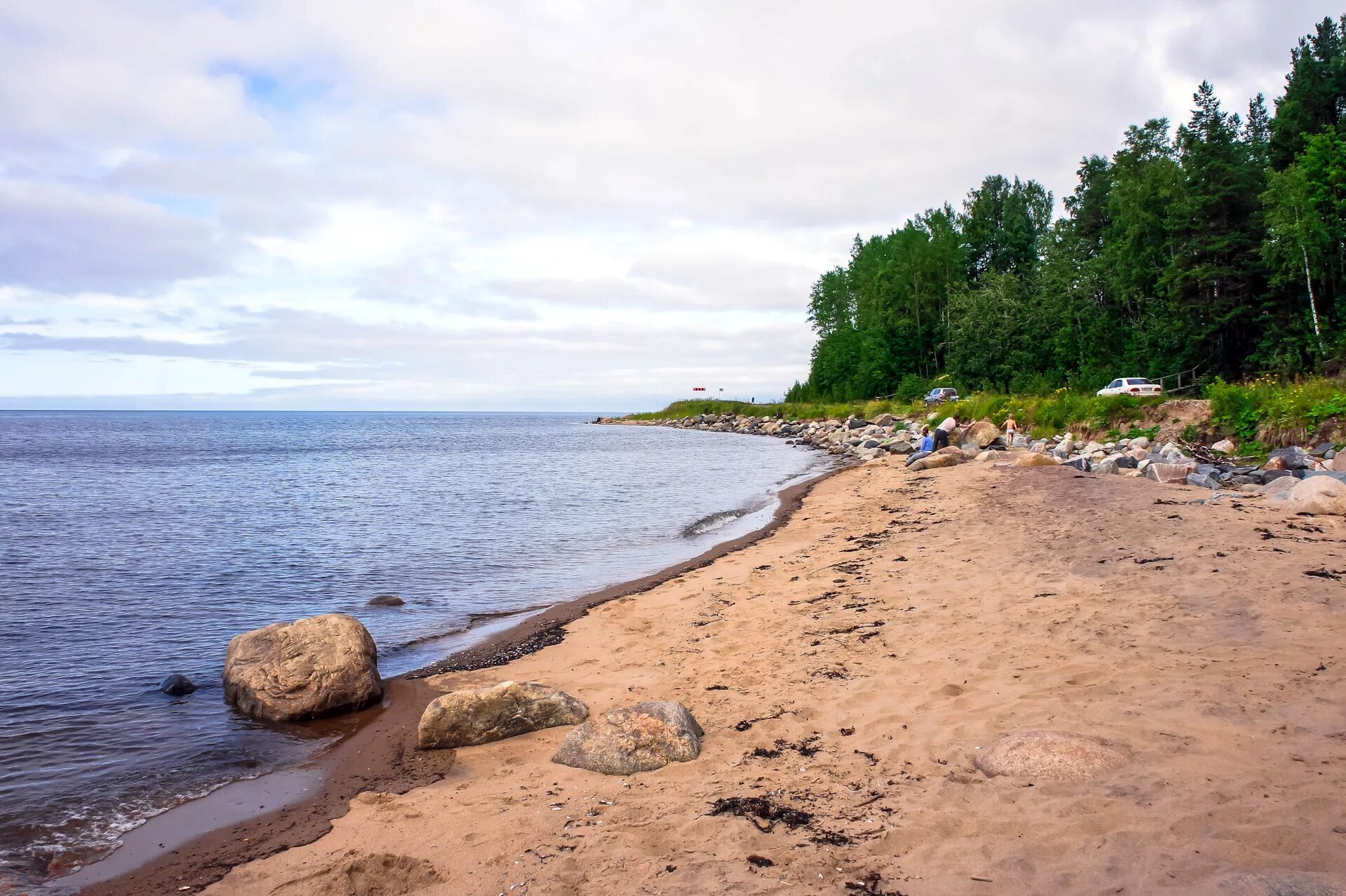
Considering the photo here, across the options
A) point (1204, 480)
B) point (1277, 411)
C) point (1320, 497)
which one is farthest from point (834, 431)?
point (1320, 497)

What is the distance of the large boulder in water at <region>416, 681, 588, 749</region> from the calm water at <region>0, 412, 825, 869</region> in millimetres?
1453

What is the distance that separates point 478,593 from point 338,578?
3114 mm

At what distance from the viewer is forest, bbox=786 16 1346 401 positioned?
107ft

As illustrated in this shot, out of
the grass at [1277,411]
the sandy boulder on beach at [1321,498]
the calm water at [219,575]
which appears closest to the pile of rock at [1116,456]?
the grass at [1277,411]

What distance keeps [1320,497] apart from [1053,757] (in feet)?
31.6

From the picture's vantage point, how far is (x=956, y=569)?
10.6m

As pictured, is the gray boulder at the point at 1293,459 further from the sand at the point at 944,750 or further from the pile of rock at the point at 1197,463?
the sand at the point at 944,750

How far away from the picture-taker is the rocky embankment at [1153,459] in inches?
523

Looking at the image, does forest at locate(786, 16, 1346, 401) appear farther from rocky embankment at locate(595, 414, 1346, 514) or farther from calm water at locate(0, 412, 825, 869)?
calm water at locate(0, 412, 825, 869)

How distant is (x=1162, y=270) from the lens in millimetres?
38688

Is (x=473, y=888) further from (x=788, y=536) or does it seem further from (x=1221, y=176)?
(x=1221, y=176)

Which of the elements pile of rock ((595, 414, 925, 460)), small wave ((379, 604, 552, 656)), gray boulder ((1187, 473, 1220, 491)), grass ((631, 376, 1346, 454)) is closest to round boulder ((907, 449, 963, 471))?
grass ((631, 376, 1346, 454))

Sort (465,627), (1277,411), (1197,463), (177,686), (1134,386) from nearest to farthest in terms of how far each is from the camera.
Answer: (177,686) < (465,627) < (1197,463) < (1277,411) < (1134,386)

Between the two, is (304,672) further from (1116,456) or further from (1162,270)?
(1162,270)
